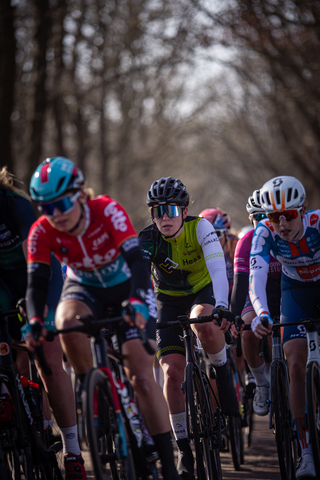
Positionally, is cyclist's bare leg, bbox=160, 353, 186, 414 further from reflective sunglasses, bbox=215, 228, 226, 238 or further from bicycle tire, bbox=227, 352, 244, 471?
reflective sunglasses, bbox=215, 228, 226, 238

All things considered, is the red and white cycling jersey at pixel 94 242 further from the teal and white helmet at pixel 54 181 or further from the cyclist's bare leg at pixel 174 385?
the cyclist's bare leg at pixel 174 385

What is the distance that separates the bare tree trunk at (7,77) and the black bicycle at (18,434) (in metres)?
6.49

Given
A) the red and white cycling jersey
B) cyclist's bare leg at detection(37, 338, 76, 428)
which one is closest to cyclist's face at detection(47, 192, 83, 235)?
the red and white cycling jersey

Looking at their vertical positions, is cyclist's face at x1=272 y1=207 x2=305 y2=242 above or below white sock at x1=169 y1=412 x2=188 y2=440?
above

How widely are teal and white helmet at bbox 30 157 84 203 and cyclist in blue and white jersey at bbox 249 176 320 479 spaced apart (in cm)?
177

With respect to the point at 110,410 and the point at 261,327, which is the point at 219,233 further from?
the point at 110,410

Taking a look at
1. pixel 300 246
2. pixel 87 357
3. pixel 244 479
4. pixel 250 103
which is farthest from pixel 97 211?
pixel 250 103

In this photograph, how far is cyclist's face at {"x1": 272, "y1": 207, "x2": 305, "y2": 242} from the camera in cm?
495

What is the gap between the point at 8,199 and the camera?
490 cm

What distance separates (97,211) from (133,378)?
1.15 meters

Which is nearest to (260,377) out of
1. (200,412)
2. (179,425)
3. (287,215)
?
(179,425)

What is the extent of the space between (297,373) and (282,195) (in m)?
1.44

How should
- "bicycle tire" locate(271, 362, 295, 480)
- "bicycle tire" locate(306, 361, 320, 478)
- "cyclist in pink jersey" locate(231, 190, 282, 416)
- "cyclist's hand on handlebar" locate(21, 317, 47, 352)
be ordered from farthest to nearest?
"cyclist in pink jersey" locate(231, 190, 282, 416), "bicycle tire" locate(271, 362, 295, 480), "bicycle tire" locate(306, 361, 320, 478), "cyclist's hand on handlebar" locate(21, 317, 47, 352)

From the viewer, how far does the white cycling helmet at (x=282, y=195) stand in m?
4.89
